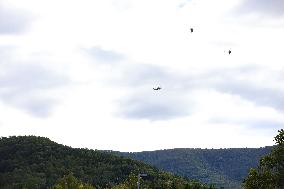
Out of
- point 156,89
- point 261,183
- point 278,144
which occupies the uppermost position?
point 156,89

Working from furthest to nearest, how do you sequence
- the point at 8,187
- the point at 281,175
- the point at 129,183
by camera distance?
the point at 8,187 < the point at 129,183 < the point at 281,175

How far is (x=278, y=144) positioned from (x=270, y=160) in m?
2.13

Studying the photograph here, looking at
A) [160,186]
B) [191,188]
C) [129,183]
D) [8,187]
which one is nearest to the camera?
[129,183]

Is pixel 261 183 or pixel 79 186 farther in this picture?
pixel 79 186

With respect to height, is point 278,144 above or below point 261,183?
above

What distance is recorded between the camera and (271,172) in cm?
4562

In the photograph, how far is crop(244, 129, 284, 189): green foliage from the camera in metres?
44.2

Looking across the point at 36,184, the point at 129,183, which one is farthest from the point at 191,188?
the point at 36,184

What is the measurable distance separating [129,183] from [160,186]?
3859 centimetres

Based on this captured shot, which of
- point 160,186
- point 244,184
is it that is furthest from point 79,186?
point 244,184

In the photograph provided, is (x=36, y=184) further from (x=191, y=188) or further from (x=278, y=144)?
(x=278, y=144)

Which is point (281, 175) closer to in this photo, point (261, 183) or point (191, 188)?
point (261, 183)

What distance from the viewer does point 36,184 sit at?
195750mm

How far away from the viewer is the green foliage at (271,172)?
44.2 meters
